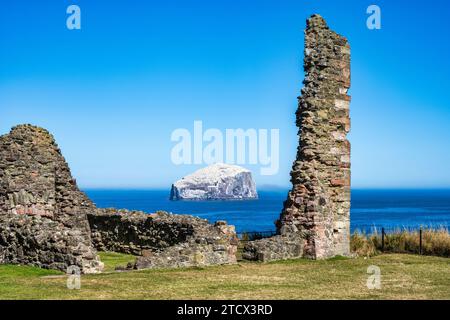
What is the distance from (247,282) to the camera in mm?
15383

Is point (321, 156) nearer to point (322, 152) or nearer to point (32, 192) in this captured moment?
point (322, 152)

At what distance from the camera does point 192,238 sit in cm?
1934

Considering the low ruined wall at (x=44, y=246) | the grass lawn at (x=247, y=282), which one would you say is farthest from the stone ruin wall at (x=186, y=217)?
the grass lawn at (x=247, y=282)

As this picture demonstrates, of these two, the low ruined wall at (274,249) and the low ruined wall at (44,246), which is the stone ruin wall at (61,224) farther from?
the low ruined wall at (274,249)

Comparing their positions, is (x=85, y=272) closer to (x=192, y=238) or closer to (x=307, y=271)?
(x=192, y=238)

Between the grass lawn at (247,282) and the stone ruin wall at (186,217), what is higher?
the stone ruin wall at (186,217)

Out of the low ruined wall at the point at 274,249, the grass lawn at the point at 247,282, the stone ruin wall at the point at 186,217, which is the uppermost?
the stone ruin wall at the point at 186,217

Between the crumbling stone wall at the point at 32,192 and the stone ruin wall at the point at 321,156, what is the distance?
648cm

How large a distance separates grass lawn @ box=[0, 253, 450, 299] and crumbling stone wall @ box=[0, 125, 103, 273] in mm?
1309

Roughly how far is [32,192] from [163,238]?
4.87m

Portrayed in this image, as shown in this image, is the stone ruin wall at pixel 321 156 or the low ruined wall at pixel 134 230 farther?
the low ruined wall at pixel 134 230

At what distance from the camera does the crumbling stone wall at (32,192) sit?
1906 cm
